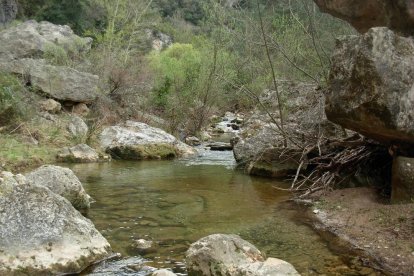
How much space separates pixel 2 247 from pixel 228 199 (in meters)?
4.65

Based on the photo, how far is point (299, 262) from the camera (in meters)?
5.75

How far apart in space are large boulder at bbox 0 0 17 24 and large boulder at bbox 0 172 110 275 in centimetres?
2686

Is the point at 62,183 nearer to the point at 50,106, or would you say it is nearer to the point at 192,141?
the point at 50,106

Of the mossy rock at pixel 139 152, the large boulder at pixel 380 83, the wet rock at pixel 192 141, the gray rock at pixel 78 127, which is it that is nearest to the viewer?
the large boulder at pixel 380 83

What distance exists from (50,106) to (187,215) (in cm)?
1016

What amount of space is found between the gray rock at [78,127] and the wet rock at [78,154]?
100 centimetres

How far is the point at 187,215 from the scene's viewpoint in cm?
779

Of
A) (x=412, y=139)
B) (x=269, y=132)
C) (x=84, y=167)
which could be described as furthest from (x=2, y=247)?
(x=269, y=132)

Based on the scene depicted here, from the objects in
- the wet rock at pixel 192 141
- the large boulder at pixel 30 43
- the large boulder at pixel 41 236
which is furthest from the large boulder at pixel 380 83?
the large boulder at pixel 30 43

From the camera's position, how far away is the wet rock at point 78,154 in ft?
43.1

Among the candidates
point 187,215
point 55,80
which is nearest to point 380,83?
point 187,215

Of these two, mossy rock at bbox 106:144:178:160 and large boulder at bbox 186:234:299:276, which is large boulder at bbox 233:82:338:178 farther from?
large boulder at bbox 186:234:299:276

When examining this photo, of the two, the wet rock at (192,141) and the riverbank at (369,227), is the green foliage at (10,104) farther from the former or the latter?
the riverbank at (369,227)

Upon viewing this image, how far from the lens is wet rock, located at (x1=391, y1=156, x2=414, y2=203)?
7.11 metres
